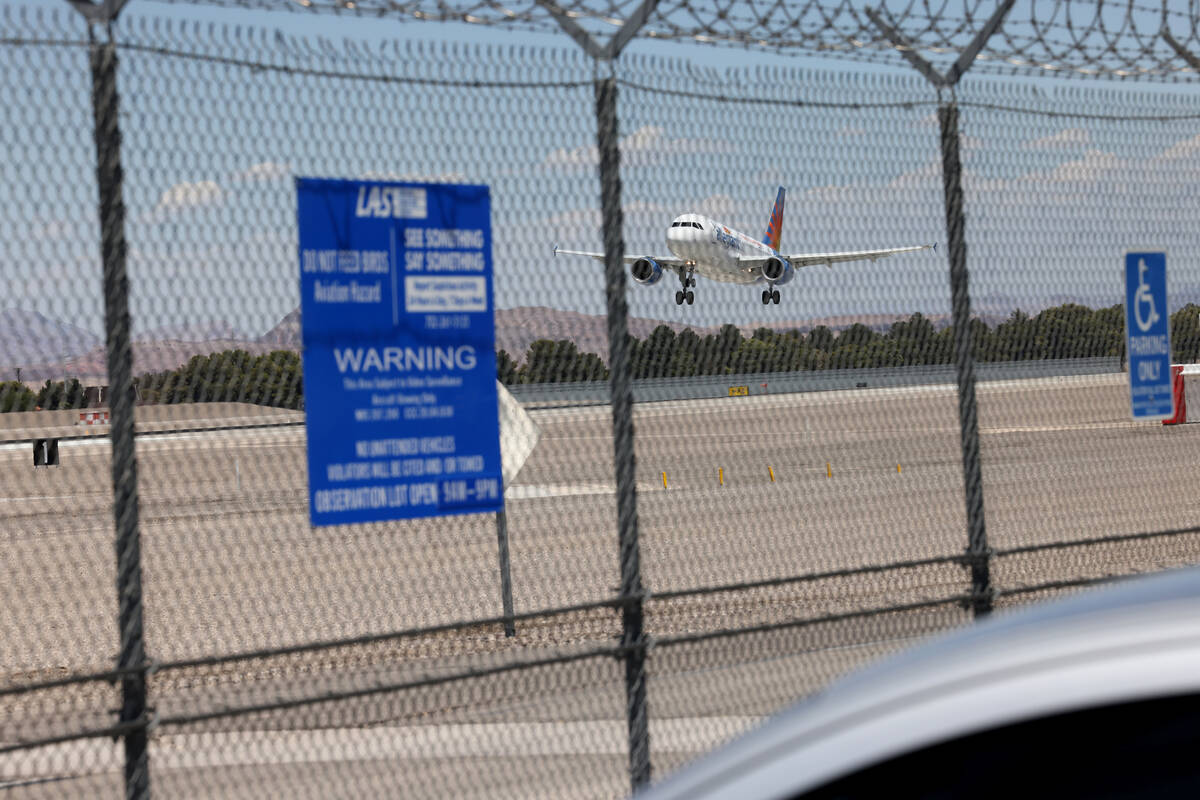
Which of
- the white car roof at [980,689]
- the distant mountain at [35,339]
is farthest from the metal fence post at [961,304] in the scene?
the white car roof at [980,689]

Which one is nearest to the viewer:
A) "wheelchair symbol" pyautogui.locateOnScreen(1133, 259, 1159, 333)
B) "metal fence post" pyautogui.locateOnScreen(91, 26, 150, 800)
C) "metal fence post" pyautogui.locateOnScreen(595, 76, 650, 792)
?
"metal fence post" pyautogui.locateOnScreen(91, 26, 150, 800)

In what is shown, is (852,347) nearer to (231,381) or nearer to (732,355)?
(732,355)

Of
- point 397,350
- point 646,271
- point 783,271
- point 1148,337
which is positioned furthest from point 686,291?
point 783,271

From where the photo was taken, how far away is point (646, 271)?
6488mm

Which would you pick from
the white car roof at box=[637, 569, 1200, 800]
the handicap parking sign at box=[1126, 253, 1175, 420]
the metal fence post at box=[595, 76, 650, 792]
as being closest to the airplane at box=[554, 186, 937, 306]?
the metal fence post at box=[595, 76, 650, 792]

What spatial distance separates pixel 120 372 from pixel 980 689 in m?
3.83

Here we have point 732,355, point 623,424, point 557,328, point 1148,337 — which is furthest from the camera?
point 1148,337

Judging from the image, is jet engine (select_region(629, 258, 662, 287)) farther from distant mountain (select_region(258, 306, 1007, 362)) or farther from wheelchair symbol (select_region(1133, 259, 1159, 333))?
wheelchair symbol (select_region(1133, 259, 1159, 333))

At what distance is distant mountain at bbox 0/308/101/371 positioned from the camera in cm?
445

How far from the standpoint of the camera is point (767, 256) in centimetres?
716

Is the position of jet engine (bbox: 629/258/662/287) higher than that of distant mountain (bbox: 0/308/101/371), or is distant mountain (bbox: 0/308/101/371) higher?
jet engine (bbox: 629/258/662/287)

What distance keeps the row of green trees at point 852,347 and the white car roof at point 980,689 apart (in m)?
4.21

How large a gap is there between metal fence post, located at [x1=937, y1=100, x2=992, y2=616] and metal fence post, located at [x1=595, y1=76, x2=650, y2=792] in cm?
211

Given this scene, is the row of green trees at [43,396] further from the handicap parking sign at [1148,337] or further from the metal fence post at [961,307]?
the handicap parking sign at [1148,337]
